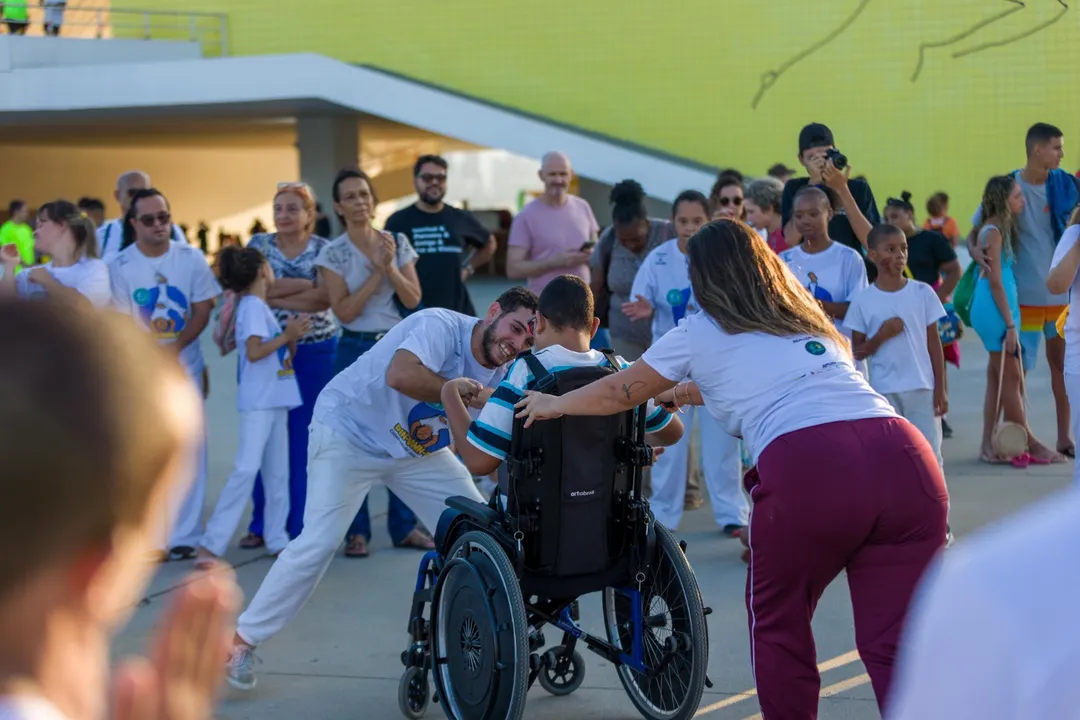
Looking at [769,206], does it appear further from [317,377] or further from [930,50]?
[930,50]

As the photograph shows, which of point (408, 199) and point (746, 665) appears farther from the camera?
point (408, 199)

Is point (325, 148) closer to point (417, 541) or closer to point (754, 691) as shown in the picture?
point (417, 541)

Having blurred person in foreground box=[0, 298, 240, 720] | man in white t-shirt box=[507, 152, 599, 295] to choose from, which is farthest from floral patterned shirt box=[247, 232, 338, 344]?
blurred person in foreground box=[0, 298, 240, 720]

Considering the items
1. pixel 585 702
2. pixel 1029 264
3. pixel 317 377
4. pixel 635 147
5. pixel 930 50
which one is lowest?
pixel 585 702

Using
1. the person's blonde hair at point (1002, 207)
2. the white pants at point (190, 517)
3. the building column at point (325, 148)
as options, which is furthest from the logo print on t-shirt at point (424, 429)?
the building column at point (325, 148)

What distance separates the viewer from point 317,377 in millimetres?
6453

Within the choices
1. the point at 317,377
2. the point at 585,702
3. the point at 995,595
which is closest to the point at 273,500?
the point at 317,377

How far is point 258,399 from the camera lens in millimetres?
6109

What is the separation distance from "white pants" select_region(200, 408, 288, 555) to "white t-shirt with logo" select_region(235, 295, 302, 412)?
63 millimetres

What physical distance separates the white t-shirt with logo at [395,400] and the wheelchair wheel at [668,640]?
2.89 feet

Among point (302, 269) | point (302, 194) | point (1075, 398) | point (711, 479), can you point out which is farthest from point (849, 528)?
point (302, 194)

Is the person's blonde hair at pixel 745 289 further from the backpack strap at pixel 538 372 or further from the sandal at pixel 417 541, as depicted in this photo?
the sandal at pixel 417 541

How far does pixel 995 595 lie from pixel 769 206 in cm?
647

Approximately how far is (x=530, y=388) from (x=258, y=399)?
271 cm
